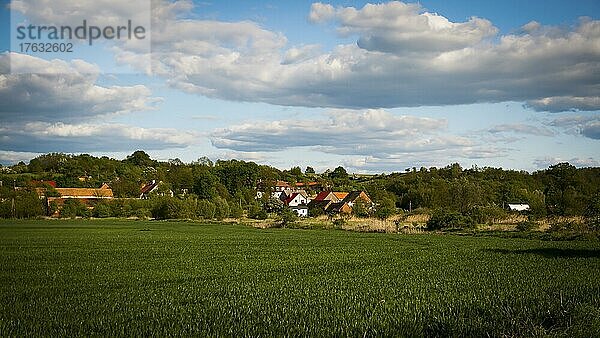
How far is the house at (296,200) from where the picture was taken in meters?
119

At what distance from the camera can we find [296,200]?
121m

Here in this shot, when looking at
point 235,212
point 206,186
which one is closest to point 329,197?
point 206,186

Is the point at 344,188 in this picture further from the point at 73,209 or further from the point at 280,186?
the point at 73,209

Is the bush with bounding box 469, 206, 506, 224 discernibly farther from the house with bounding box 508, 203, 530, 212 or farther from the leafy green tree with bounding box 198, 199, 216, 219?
the leafy green tree with bounding box 198, 199, 216, 219

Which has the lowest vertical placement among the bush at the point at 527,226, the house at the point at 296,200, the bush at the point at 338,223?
the bush at the point at 338,223

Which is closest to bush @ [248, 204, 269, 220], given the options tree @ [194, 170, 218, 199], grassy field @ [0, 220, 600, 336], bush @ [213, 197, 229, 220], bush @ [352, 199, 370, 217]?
bush @ [213, 197, 229, 220]

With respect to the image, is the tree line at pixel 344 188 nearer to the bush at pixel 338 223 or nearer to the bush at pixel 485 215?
the bush at pixel 485 215

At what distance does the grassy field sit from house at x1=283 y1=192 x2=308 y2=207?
85.6 meters

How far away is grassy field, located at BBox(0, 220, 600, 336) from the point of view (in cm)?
1238

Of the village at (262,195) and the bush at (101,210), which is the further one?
the bush at (101,210)

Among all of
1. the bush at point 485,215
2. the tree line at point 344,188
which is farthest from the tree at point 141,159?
the bush at point 485,215

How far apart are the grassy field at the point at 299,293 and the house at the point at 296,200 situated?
8561 centimetres

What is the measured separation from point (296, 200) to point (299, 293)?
104m

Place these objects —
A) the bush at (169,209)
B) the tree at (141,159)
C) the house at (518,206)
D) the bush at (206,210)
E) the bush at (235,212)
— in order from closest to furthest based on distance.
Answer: the house at (518,206) → the bush at (206,210) → the bush at (169,209) → the bush at (235,212) → the tree at (141,159)
